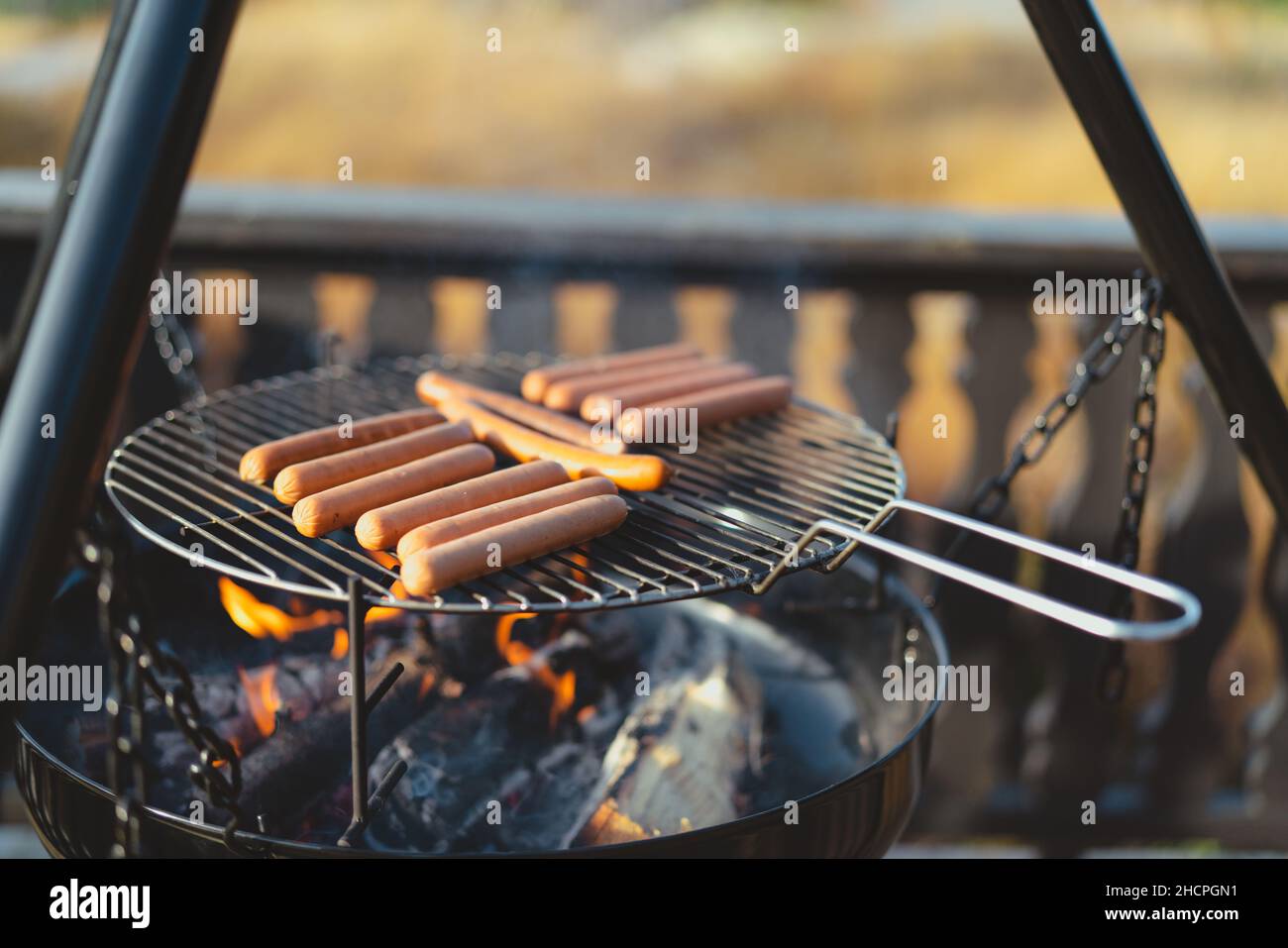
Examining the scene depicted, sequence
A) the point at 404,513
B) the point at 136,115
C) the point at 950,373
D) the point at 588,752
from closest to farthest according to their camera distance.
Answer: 1. the point at 136,115
2. the point at 404,513
3. the point at 588,752
4. the point at 950,373

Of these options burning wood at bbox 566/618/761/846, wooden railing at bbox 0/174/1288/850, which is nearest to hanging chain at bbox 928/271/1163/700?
burning wood at bbox 566/618/761/846

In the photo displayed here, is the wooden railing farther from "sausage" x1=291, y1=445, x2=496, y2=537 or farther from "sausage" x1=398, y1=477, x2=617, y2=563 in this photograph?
"sausage" x1=398, y1=477, x2=617, y2=563

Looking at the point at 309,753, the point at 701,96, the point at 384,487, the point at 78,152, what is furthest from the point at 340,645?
the point at 701,96

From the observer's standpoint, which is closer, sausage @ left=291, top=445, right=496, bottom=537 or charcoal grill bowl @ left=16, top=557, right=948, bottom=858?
charcoal grill bowl @ left=16, top=557, right=948, bottom=858

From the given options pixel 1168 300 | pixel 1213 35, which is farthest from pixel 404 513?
pixel 1213 35

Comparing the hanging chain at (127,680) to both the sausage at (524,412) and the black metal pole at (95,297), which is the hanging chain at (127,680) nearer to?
the black metal pole at (95,297)

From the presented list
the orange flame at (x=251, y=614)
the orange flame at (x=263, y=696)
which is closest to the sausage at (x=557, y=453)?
→ the orange flame at (x=251, y=614)
